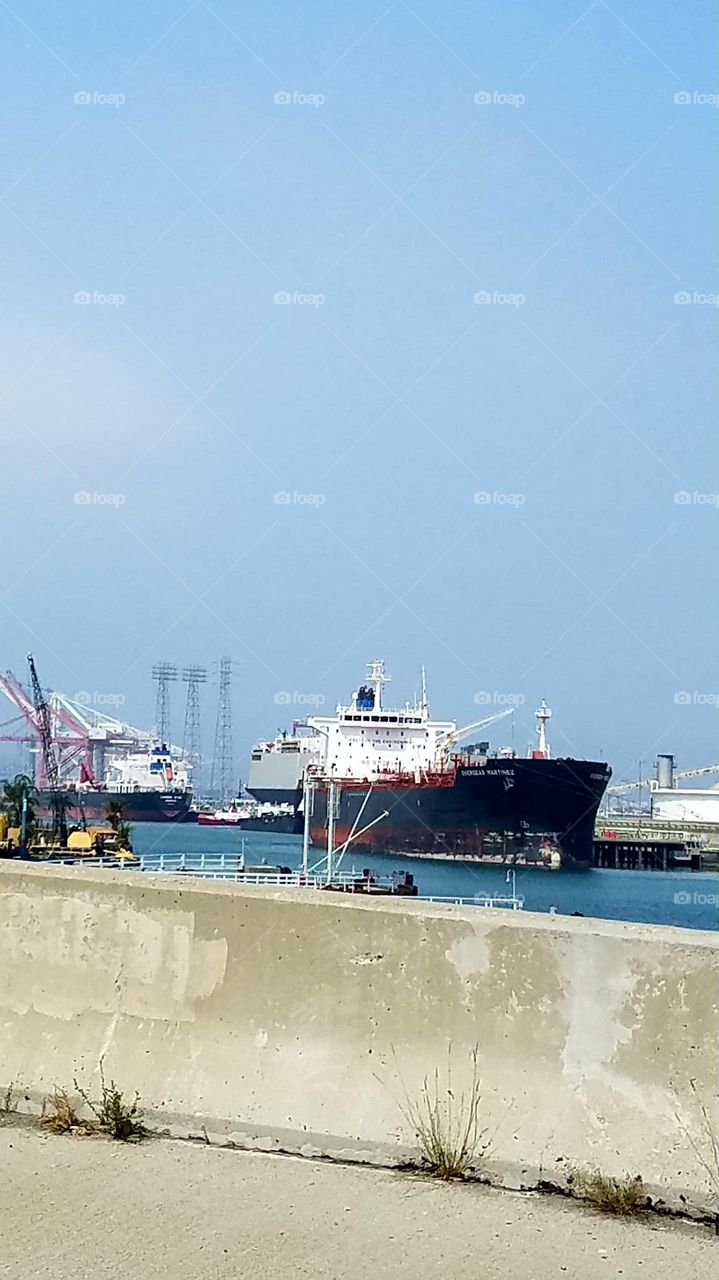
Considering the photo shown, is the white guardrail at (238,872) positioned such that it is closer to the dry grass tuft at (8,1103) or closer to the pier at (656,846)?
the dry grass tuft at (8,1103)

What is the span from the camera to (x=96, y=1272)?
347cm

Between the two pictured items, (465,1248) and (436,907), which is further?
(436,907)

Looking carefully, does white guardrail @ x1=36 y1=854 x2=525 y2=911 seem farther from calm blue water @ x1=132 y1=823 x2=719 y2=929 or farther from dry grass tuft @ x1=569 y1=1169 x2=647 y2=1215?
dry grass tuft @ x1=569 y1=1169 x2=647 y2=1215

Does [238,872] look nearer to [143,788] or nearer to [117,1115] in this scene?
[117,1115]

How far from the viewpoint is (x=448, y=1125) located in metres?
4.16

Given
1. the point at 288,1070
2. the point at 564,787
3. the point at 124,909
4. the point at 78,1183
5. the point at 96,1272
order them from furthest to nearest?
the point at 564,787 < the point at 124,909 < the point at 288,1070 < the point at 78,1183 < the point at 96,1272

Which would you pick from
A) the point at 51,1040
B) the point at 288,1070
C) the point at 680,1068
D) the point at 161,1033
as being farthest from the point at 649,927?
the point at 51,1040

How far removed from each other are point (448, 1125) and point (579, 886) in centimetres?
5638

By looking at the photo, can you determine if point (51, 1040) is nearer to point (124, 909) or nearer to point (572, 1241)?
point (124, 909)

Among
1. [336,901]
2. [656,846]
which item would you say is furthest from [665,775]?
[336,901]

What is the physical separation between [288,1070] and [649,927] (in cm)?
128

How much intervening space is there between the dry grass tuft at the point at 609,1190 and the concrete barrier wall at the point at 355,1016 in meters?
0.04

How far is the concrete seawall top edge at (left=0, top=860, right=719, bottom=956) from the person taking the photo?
4.12 metres
